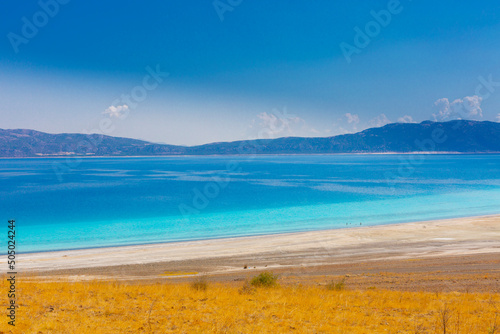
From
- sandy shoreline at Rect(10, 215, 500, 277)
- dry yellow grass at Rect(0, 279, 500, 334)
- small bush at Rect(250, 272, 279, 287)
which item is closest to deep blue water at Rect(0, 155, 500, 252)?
sandy shoreline at Rect(10, 215, 500, 277)

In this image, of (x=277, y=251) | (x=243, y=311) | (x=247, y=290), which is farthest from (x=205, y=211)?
(x=243, y=311)

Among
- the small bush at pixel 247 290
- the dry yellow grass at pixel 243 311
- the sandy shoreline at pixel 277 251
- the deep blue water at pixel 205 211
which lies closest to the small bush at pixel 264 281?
the small bush at pixel 247 290

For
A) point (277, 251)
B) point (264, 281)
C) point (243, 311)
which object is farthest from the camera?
point (277, 251)

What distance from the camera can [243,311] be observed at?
374 inches

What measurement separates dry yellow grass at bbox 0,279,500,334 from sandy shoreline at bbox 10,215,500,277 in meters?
8.23

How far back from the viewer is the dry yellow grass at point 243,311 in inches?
318

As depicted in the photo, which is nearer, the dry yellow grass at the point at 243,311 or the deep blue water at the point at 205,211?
the dry yellow grass at the point at 243,311

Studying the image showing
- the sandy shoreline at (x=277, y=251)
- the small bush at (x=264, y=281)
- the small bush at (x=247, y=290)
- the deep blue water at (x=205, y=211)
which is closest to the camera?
the small bush at (x=247, y=290)

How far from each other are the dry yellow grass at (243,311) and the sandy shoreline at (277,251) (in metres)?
8.23

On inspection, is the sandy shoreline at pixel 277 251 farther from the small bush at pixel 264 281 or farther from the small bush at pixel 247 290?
the small bush at pixel 247 290

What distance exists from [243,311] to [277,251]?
51.4 feet

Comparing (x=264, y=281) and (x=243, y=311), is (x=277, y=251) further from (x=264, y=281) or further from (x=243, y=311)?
(x=243, y=311)

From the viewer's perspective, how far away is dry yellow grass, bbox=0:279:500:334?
318 inches

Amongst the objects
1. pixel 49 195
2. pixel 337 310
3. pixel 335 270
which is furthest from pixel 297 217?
pixel 49 195
